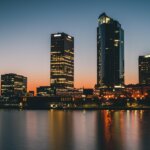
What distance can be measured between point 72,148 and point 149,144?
14433mm

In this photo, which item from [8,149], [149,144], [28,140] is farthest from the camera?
[28,140]

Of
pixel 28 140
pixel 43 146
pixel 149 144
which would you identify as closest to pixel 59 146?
pixel 43 146

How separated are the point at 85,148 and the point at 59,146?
16.6 ft

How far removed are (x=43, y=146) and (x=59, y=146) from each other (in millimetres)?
2843

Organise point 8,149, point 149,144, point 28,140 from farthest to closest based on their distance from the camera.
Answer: point 28,140 → point 149,144 → point 8,149

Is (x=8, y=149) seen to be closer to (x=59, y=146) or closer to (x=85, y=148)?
(x=59, y=146)

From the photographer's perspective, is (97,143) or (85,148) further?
(97,143)

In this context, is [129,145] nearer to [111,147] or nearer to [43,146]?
[111,147]

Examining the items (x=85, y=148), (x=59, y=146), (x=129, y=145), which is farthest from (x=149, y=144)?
(x=59, y=146)

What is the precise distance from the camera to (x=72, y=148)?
57.7m

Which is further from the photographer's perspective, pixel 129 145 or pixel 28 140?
pixel 28 140

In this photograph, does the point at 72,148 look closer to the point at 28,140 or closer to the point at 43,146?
the point at 43,146

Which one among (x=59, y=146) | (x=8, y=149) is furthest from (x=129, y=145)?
(x=8, y=149)

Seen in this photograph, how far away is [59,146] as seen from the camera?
60156 millimetres
